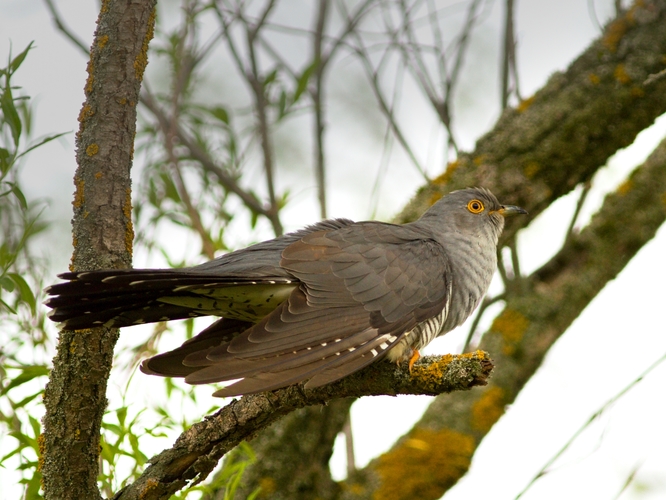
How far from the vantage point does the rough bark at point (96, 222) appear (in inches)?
102

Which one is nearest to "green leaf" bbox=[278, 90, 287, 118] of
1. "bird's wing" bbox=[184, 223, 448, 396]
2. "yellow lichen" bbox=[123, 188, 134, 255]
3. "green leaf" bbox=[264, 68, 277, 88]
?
"green leaf" bbox=[264, 68, 277, 88]

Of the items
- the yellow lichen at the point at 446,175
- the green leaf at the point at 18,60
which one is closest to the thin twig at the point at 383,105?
the yellow lichen at the point at 446,175

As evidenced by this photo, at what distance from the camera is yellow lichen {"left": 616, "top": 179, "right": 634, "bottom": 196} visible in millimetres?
4875

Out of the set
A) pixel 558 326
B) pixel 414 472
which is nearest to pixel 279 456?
pixel 414 472

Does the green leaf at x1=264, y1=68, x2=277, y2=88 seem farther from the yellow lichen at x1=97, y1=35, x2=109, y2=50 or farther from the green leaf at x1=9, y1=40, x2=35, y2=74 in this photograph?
the green leaf at x1=9, y1=40, x2=35, y2=74

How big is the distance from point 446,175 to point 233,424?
2.39 metres

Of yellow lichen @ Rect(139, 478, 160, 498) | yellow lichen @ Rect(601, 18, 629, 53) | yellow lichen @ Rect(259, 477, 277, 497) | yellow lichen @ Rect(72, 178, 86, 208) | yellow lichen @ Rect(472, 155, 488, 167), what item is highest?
yellow lichen @ Rect(601, 18, 629, 53)

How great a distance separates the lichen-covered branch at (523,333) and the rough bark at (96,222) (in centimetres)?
193

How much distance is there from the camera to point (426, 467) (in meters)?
4.14

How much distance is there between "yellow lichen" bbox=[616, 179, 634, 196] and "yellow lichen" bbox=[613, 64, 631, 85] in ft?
2.53

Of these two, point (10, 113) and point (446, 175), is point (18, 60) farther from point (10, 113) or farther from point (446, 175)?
point (446, 175)

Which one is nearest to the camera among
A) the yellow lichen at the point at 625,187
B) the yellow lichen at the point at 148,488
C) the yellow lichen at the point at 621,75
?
the yellow lichen at the point at 148,488

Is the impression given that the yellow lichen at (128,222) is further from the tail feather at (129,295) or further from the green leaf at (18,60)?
the green leaf at (18,60)

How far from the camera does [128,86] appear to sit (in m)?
2.77
